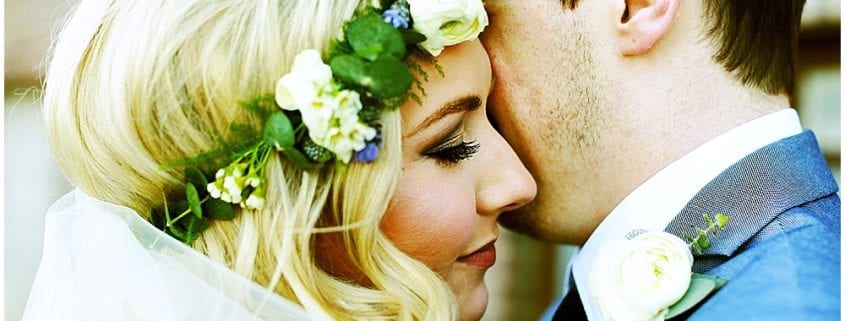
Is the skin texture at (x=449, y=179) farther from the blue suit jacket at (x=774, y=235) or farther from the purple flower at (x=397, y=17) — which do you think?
the blue suit jacket at (x=774, y=235)

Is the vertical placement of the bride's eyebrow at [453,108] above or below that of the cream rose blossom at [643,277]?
above

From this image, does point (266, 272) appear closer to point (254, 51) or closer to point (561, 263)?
point (254, 51)

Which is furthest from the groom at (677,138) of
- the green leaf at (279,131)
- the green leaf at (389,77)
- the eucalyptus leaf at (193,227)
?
the eucalyptus leaf at (193,227)

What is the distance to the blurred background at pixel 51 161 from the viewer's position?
13.7 ft

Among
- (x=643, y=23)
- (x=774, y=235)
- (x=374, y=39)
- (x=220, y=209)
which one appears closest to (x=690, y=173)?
(x=774, y=235)

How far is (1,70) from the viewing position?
7.85ft

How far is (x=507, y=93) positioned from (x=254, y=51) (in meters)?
0.81

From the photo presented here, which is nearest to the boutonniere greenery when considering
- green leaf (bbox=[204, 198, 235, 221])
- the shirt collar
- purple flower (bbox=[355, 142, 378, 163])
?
the shirt collar

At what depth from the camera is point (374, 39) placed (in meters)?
1.79

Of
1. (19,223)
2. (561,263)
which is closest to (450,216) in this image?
(561,263)

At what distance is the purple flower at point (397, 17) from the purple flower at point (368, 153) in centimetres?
24

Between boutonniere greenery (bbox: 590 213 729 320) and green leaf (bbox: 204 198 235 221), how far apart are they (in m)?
0.78

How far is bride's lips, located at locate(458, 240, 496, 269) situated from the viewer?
2.21m

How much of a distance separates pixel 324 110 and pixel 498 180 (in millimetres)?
535
